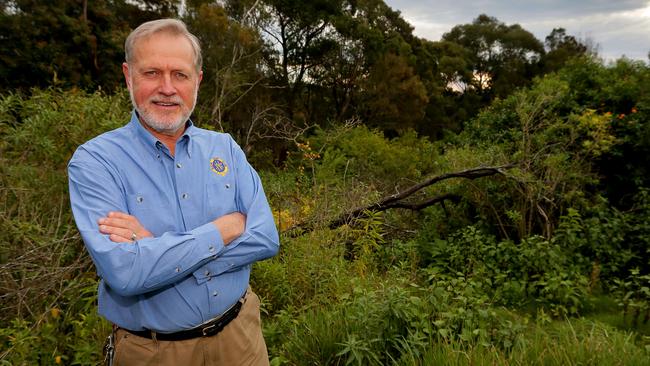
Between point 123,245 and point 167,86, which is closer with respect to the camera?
point 123,245

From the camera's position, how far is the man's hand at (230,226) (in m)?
1.91

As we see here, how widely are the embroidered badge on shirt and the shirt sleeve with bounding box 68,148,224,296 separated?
Answer: 0.32 meters

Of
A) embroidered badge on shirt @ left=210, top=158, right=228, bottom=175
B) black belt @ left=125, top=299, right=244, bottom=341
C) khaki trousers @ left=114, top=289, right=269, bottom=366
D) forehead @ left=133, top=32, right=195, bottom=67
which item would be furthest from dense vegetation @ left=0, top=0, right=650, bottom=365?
forehead @ left=133, top=32, right=195, bottom=67

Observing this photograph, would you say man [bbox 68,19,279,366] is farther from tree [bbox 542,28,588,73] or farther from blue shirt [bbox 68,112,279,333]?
tree [bbox 542,28,588,73]

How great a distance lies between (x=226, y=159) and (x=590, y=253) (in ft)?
22.6

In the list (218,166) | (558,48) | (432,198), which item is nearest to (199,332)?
(218,166)

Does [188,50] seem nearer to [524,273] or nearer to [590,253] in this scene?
[524,273]

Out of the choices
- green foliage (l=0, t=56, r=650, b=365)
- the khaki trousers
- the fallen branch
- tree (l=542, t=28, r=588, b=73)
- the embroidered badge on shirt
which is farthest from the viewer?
tree (l=542, t=28, r=588, b=73)

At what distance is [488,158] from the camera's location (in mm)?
7859

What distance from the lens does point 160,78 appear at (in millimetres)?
1946

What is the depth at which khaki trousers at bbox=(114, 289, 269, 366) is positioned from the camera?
183 centimetres

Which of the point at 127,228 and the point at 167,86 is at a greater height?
the point at 167,86

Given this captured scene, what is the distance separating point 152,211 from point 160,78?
1.86ft

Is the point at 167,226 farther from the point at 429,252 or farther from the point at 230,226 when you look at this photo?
the point at 429,252
